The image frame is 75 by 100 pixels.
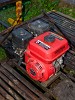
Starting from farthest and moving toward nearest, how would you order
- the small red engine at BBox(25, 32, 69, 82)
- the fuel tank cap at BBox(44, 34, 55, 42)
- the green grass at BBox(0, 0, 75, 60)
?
the green grass at BBox(0, 0, 75, 60) → the fuel tank cap at BBox(44, 34, 55, 42) → the small red engine at BBox(25, 32, 69, 82)

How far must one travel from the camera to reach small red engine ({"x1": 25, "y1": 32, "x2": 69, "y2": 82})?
12.4 ft

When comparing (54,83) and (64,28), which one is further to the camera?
(64,28)

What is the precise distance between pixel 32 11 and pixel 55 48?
384 cm

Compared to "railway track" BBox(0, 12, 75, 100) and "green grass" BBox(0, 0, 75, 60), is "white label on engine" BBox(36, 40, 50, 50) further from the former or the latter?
"green grass" BBox(0, 0, 75, 60)

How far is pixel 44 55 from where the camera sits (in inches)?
148

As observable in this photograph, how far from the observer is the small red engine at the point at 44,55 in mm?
3793

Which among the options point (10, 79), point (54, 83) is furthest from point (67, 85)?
point (10, 79)

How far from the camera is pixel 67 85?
4.20 m

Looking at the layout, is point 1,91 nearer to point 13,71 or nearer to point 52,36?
point 13,71

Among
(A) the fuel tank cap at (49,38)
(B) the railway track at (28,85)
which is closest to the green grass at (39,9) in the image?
(B) the railway track at (28,85)

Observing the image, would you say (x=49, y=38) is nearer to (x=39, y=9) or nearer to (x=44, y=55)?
(x=44, y=55)

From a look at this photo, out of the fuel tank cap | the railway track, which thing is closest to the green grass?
the railway track

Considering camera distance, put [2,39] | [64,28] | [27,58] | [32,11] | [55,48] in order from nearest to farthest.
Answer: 1. [55,48]
2. [27,58]
3. [2,39]
4. [64,28]
5. [32,11]

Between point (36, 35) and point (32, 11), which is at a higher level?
point (36, 35)
